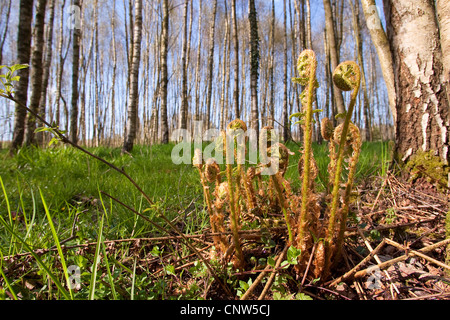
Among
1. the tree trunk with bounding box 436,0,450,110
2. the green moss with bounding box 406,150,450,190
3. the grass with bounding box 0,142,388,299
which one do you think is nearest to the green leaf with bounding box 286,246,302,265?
the grass with bounding box 0,142,388,299

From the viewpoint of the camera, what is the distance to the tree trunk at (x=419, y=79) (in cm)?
157

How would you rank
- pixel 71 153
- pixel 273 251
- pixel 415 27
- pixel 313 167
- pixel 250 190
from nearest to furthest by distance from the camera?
1. pixel 313 167
2. pixel 273 251
3. pixel 250 190
4. pixel 415 27
5. pixel 71 153

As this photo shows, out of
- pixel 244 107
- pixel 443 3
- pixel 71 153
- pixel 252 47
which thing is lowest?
pixel 71 153

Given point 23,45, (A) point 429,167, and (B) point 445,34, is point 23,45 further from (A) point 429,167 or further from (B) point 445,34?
(A) point 429,167

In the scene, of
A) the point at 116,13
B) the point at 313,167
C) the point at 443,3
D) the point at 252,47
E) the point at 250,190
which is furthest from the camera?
the point at 116,13

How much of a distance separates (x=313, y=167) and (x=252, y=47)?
21.2ft

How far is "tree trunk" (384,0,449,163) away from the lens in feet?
5.14

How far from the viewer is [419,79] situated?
162 cm

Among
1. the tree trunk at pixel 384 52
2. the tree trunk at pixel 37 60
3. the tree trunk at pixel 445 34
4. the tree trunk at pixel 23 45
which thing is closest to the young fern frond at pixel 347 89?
the tree trunk at pixel 445 34

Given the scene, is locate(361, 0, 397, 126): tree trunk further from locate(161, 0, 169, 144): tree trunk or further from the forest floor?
locate(161, 0, 169, 144): tree trunk

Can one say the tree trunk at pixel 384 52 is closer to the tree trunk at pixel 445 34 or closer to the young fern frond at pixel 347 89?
the tree trunk at pixel 445 34
